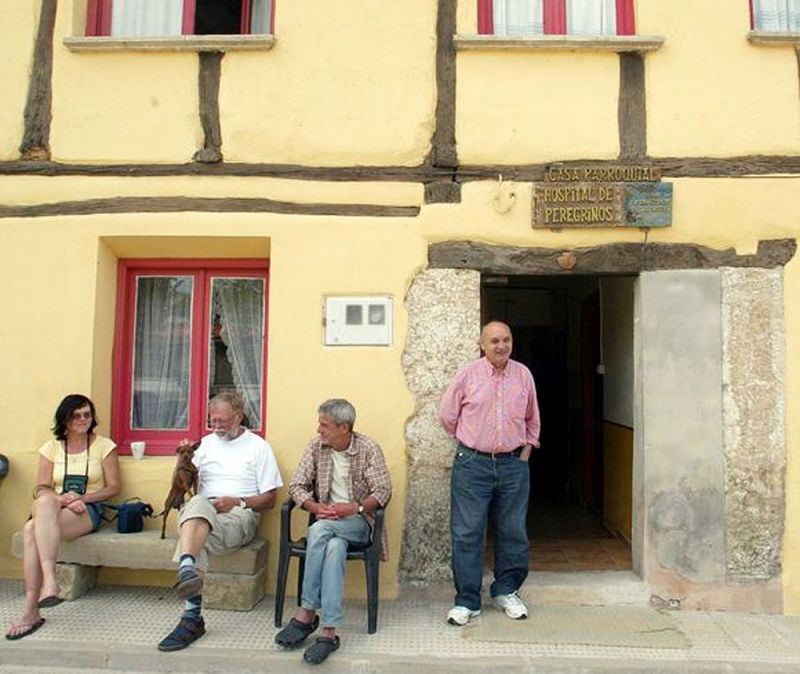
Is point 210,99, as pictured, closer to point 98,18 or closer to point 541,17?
point 98,18

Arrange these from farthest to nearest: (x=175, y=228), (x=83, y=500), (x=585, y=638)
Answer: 1. (x=175, y=228)
2. (x=83, y=500)
3. (x=585, y=638)

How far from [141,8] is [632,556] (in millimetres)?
5464

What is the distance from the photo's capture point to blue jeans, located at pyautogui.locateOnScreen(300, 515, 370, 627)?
149 inches

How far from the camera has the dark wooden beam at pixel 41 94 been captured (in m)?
4.93

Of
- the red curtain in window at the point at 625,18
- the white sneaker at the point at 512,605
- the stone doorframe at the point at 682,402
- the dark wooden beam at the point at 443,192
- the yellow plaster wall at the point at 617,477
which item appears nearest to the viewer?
the white sneaker at the point at 512,605

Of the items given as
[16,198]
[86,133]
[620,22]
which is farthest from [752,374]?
[16,198]

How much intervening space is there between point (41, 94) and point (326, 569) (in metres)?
3.87

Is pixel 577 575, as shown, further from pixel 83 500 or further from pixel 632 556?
pixel 83 500

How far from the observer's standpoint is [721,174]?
474cm

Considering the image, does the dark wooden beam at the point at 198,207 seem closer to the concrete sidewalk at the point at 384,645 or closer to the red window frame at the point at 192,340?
the red window frame at the point at 192,340

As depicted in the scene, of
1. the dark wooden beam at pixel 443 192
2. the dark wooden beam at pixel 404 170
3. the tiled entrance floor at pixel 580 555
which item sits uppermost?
the dark wooden beam at pixel 404 170

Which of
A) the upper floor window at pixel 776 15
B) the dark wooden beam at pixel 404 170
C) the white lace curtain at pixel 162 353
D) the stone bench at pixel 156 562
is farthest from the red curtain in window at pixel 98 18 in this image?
the upper floor window at pixel 776 15

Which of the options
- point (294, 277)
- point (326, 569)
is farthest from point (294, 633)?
point (294, 277)

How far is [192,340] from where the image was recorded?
5.21 m
